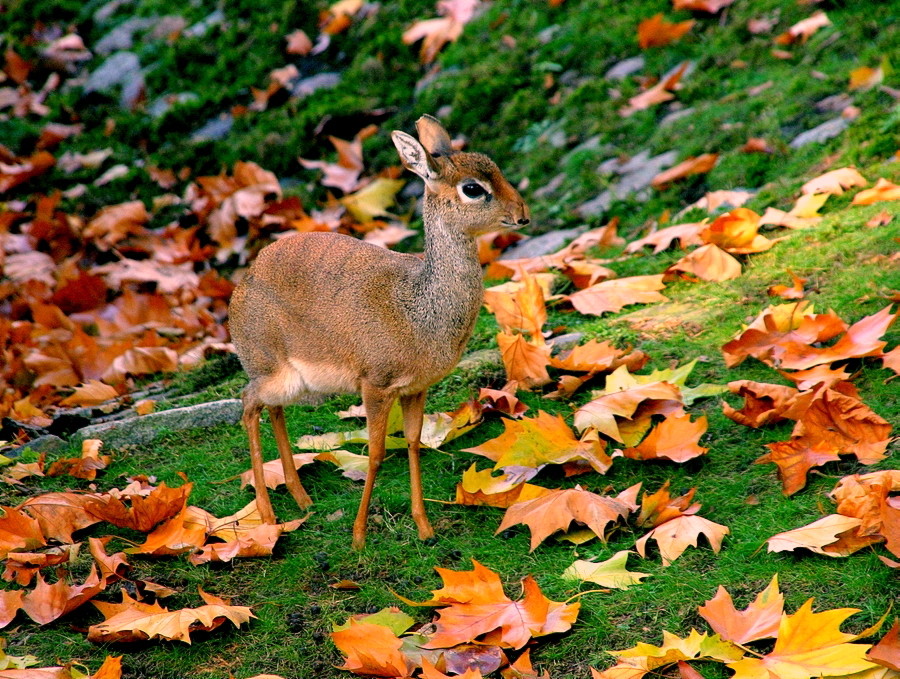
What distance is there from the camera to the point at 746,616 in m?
2.85

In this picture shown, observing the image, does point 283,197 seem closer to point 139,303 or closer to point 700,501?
point 139,303

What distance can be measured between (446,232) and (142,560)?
165 cm

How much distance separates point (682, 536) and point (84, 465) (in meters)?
2.54

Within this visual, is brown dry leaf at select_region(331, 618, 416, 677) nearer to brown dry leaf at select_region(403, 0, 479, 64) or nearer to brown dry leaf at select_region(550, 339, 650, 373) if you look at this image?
brown dry leaf at select_region(550, 339, 650, 373)

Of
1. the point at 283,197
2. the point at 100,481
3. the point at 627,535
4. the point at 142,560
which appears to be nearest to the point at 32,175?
the point at 283,197

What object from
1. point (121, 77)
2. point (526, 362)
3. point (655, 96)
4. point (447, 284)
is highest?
point (447, 284)

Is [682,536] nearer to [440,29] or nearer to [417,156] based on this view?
[417,156]

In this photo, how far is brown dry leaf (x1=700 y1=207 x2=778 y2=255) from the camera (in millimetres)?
5059

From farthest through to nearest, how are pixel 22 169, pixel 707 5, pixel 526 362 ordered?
pixel 22 169 < pixel 707 5 < pixel 526 362

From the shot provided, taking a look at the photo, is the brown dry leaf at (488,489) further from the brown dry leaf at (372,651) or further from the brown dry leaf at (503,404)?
the brown dry leaf at (372,651)

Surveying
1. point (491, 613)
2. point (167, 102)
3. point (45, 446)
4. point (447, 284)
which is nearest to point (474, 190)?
point (447, 284)

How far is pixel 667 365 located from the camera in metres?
4.35

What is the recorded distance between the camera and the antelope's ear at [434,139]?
3990 millimetres

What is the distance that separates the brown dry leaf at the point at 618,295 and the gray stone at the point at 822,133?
5.39 ft
